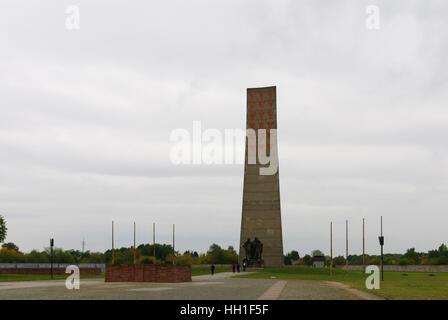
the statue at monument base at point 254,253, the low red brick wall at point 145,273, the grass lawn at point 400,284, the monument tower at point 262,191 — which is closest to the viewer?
the grass lawn at point 400,284

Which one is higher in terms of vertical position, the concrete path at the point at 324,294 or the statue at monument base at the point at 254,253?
the concrete path at the point at 324,294

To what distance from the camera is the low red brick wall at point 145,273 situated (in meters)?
37.4

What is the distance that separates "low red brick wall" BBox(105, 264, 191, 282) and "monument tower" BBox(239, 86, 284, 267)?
155 ft

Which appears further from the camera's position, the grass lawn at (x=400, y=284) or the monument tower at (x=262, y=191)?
the monument tower at (x=262, y=191)

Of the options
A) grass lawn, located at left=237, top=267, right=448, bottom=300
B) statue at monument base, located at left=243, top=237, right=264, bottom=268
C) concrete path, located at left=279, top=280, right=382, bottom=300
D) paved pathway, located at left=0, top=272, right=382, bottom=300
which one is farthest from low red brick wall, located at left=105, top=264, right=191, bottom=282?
statue at monument base, located at left=243, top=237, right=264, bottom=268

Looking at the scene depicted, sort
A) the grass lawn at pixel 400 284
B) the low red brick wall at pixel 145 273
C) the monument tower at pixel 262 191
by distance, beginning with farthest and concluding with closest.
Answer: the monument tower at pixel 262 191, the low red brick wall at pixel 145 273, the grass lawn at pixel 400 284

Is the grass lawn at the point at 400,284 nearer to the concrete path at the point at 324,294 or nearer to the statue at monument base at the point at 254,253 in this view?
the concrete path at the point at 324,294

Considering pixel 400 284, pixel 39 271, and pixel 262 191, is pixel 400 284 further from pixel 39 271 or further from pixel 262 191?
pixel 262 191

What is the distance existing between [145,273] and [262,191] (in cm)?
5022

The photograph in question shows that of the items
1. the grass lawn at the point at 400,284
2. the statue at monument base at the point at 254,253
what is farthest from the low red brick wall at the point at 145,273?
the statue at monument base at the point at 254,253

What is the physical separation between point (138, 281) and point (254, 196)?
50.5 metres

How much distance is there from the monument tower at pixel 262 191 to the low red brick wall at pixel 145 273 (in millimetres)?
47288
